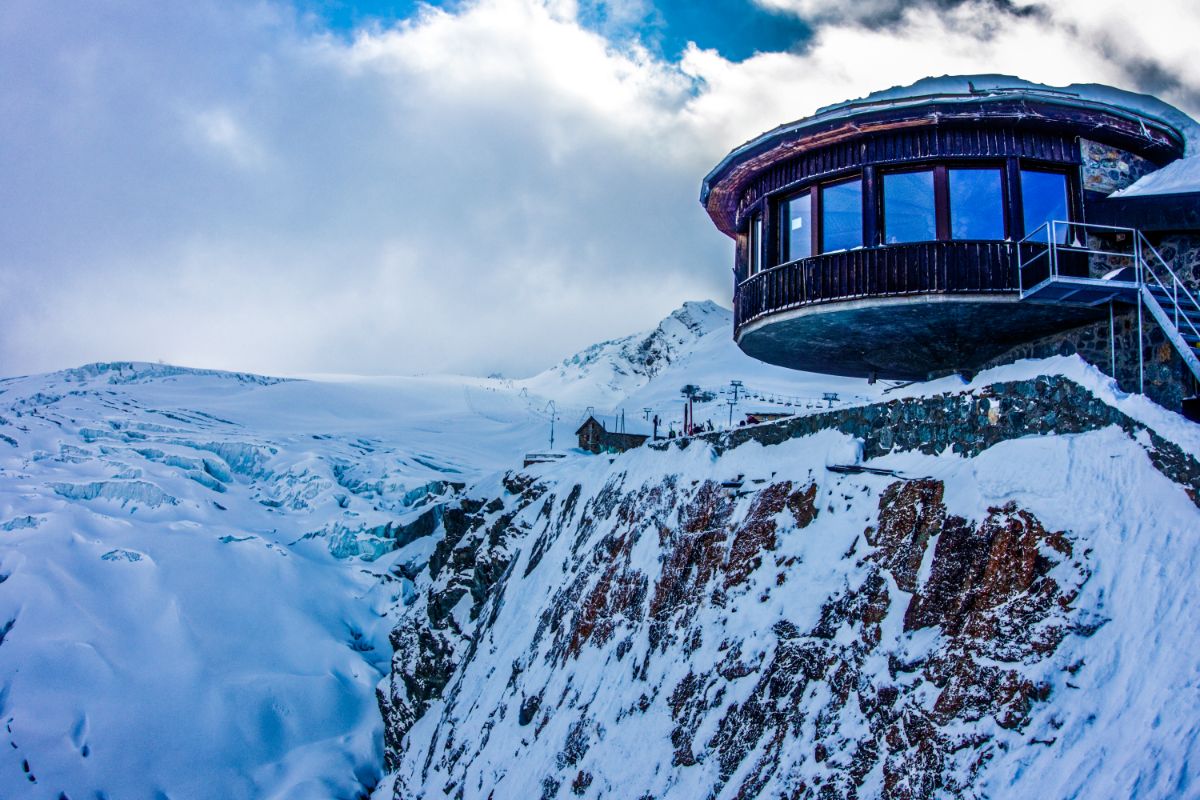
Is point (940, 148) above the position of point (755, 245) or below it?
above

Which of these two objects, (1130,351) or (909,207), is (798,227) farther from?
(1130,351)

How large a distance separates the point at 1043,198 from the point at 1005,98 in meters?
1.63

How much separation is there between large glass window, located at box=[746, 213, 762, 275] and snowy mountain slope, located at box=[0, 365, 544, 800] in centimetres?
2776

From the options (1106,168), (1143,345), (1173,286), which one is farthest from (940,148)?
(1143,345)

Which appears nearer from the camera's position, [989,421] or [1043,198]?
[989,421]

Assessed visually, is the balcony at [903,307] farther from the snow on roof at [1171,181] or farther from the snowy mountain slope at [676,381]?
the snowy mountain slope at [676,381]

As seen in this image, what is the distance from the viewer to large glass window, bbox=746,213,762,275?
15.0 metres

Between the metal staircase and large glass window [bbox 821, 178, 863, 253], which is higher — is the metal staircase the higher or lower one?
the lower one

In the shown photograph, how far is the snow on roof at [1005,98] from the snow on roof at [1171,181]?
94 centimetres

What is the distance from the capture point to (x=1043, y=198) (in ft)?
39.8

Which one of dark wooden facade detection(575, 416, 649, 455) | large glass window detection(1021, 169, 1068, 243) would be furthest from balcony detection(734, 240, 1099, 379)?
dark wooden facade detection(575, 416, 649, 455)

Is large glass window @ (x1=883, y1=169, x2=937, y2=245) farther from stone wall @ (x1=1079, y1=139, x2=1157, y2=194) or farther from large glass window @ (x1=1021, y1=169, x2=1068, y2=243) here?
stone wall @ (x1=1079, y1=139, x2=1157, y2=194)

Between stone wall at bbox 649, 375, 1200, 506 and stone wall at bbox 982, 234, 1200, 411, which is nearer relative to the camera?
stone wall at bbox 649, 375, 1200, 506

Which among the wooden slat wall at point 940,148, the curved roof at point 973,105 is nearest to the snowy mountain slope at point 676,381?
the curved roof at point 973,105
